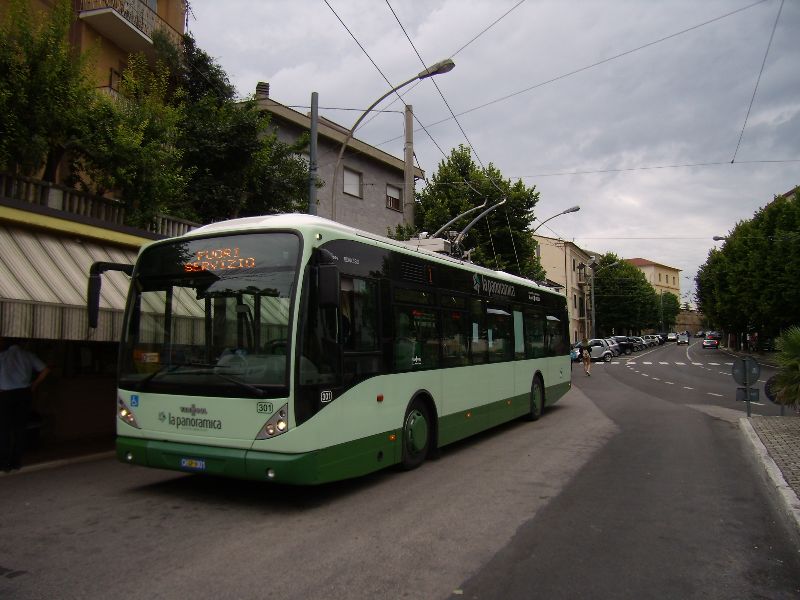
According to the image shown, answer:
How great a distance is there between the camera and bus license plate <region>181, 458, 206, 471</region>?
593cm

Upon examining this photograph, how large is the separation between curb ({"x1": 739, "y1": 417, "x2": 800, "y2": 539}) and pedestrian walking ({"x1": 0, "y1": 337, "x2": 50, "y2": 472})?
852 cm

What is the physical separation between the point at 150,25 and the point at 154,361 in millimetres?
12429

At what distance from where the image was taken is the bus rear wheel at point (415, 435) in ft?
24.9

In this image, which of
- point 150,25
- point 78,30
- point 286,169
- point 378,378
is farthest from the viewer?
point 286,169

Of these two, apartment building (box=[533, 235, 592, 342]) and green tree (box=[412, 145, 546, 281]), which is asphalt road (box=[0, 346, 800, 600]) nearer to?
green tree (box=[412, 145, 546, 281])

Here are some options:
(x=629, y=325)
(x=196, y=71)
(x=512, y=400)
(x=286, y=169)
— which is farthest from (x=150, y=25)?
(x=629, y=325)

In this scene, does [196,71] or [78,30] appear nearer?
[78,30]

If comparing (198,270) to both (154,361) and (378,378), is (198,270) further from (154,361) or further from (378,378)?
(378,378)

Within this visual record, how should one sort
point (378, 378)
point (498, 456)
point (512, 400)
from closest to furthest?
point (378, 378) → point (498, 456) → point (512, 400)

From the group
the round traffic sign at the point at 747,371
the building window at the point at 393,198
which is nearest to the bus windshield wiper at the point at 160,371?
the round traffic sign at the point at 747,371

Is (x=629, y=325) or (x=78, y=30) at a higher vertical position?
(x=78, y=30)

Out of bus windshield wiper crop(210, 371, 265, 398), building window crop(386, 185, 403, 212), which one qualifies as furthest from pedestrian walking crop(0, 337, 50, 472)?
building window crop(386, 185, 403, 212)

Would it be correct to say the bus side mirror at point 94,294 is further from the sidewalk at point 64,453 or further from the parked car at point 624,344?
the parked car at point 624,344

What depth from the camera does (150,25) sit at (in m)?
15.4
